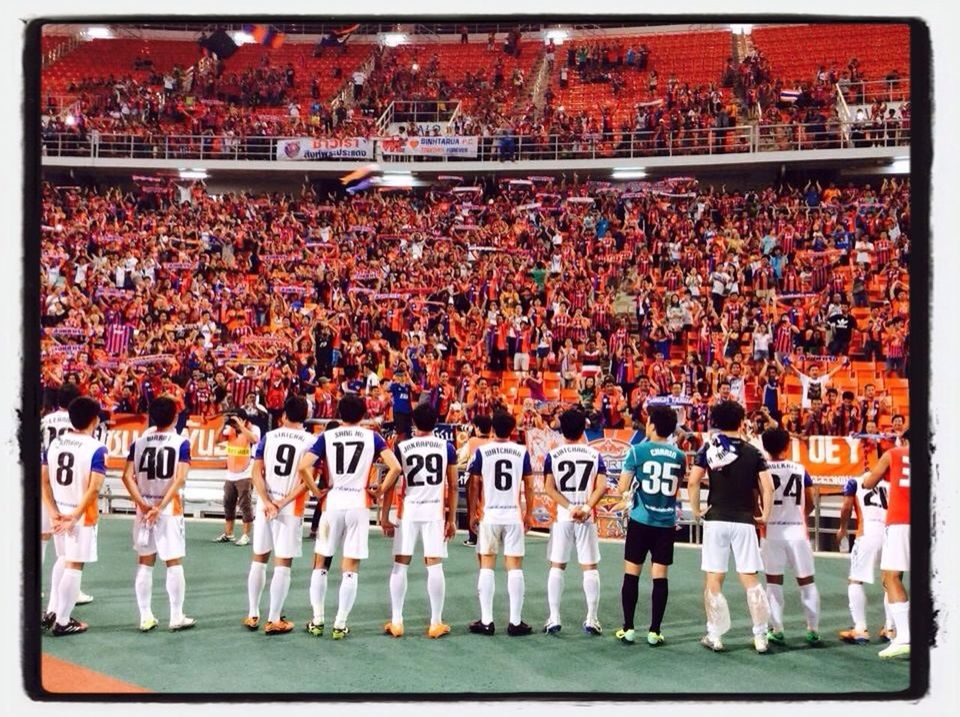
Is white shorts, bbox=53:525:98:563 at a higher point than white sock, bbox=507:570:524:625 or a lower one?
higher

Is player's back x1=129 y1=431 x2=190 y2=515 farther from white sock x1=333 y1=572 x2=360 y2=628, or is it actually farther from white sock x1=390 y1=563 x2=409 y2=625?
white sock x1=390 y1=563 x2=409 y2=625

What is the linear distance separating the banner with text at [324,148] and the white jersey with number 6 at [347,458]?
57.4ft

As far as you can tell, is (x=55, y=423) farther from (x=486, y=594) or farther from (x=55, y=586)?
(x=486, y=594)

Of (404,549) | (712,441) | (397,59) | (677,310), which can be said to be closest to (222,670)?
(404,549)

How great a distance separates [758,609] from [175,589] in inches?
196

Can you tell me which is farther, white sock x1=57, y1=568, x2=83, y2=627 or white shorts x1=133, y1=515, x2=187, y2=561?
white shorts x1=133, y1=515, x2=187, y2=561

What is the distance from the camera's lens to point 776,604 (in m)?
9.08

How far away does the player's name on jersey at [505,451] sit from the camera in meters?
9.40

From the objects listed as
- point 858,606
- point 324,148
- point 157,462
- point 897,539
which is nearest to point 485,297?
point 324,148

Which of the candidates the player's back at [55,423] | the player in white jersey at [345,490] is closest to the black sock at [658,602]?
the player in white jersey at [345,490]

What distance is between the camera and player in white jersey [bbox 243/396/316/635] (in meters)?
9.07

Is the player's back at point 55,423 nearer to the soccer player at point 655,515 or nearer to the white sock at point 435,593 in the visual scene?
the white sock at point 435,593

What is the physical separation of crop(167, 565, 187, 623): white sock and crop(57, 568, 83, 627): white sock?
782 mm

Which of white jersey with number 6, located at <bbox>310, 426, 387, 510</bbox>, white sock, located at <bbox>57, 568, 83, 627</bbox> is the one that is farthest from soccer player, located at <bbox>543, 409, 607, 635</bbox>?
white sock, located at <bbox>57, 568, 83, 627</bbox>
